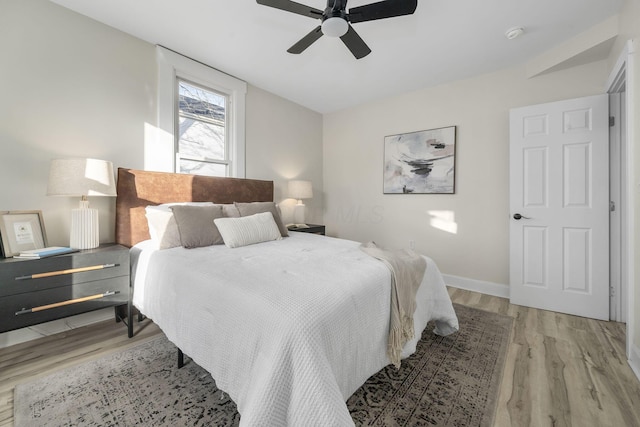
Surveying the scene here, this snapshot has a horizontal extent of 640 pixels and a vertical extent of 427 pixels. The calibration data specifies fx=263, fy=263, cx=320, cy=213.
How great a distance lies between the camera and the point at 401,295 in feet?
5.18

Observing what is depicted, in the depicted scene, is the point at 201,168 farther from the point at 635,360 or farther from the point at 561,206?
the point at 635,360

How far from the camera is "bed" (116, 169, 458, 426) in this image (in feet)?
3.15

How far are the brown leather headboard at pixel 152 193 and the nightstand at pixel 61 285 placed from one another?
0.27m

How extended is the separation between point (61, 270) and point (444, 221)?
3.80 metres

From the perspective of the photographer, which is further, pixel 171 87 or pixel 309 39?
pixel 171 87

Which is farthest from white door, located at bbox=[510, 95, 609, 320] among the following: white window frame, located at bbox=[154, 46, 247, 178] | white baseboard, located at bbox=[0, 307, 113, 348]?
white baseboard, located at bbox=[0, 307, 113, 348]

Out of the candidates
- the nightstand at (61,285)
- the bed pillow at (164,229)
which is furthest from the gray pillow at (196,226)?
the nightstand at (61,285)

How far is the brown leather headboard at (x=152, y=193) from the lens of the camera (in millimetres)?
2361

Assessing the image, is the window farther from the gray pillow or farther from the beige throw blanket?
the beige throw blanket

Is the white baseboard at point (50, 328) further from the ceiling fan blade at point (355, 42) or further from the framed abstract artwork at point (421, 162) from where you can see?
the framed abstract artwork at point (421, 162)

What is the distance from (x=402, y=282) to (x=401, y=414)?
0.67 m

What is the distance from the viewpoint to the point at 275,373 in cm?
96

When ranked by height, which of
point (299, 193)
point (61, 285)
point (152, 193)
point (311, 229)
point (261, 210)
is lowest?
point (61, 285)

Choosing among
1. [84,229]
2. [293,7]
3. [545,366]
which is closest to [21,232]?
[84,229]
